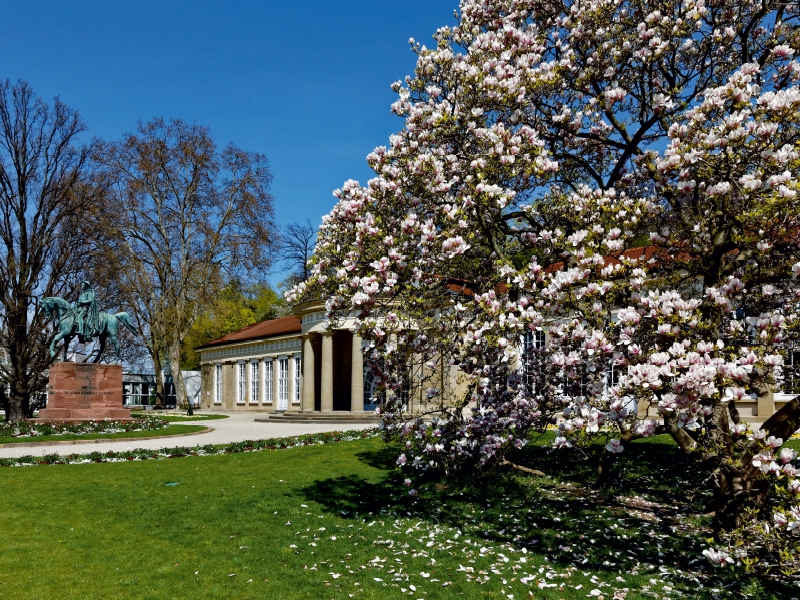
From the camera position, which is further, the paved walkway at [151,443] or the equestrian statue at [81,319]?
the equestrian statue at [81,319]

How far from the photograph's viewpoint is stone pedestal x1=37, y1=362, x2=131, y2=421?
24.3 m

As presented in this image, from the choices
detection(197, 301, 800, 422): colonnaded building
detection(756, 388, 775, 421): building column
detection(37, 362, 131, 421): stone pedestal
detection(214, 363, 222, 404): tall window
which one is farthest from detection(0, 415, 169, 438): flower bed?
detection(214, 363, 222, 404): tall window

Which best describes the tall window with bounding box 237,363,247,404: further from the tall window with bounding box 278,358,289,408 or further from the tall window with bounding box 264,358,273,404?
the tall window with bounding box 278,358,289,408

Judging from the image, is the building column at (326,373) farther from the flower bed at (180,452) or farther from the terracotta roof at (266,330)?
the flower bed at (180,452)

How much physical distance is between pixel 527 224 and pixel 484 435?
11.7ft

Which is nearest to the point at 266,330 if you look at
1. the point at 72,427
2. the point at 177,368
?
the point at 177,368

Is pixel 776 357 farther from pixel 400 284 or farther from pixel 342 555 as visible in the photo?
pixel 342 555

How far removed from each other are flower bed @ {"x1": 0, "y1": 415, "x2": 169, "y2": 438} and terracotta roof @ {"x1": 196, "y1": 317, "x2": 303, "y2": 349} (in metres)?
17.3

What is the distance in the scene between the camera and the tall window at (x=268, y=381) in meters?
44.6

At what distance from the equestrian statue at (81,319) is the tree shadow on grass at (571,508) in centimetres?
1739

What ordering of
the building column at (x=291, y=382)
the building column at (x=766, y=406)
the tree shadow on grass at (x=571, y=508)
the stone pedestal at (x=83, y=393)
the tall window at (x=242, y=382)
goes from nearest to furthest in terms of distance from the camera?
1. the tree shadow on grass at (x=571, y=508)
2. the building column at (x=766, y=406)
3. the stone pedestal at (x=83, y=393)
4. the building column at (x=291, y=382)
5. the tall window at (x=242, y=382)

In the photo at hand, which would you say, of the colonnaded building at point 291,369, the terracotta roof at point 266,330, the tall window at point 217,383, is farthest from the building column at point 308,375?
the tall window at point 217,383

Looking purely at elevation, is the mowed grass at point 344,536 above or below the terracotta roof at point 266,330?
below

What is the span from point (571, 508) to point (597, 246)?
466 cm
